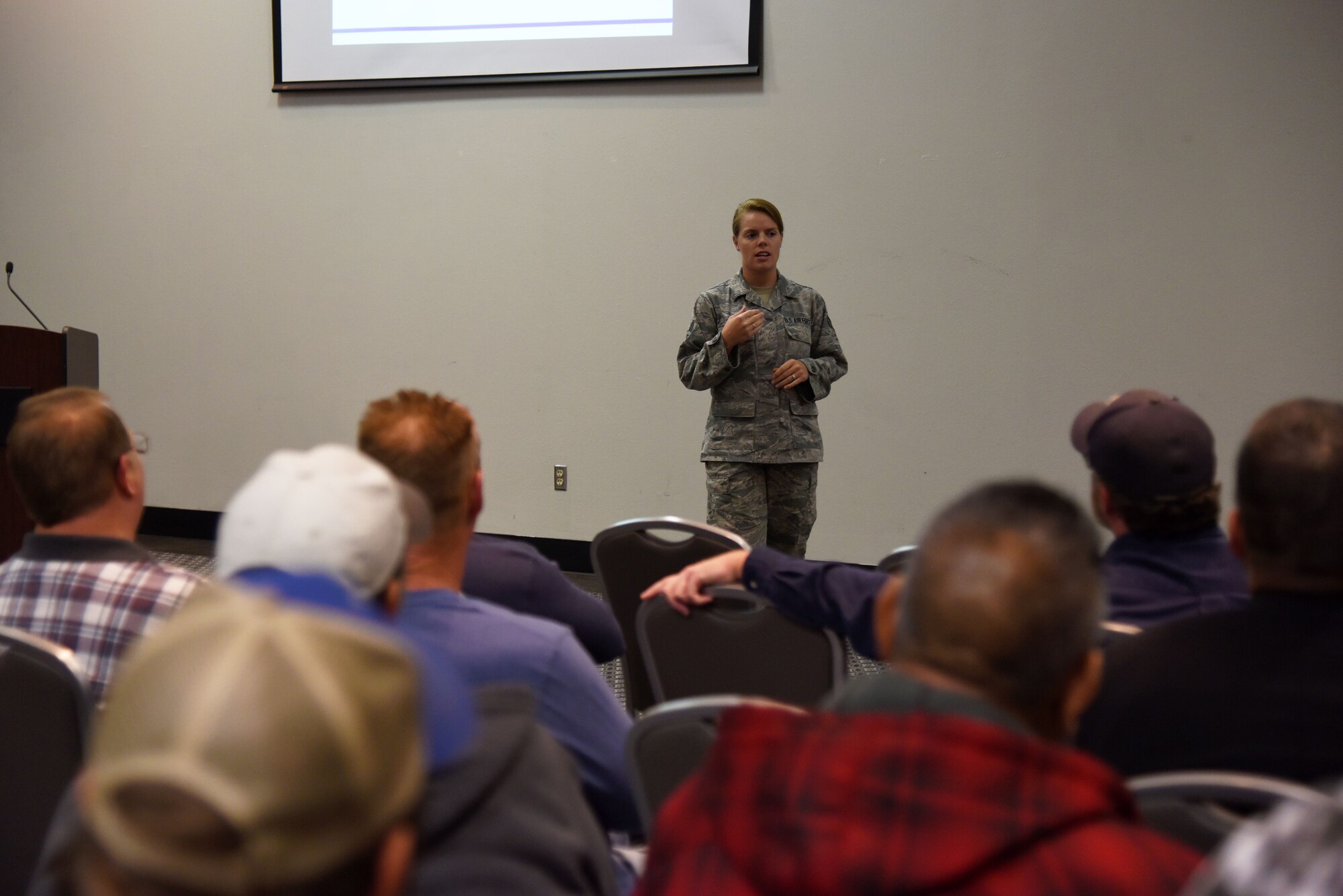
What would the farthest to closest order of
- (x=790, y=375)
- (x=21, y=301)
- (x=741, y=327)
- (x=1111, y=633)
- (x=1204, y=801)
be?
1. (x=21, y=301)
2. (x=790, y=375)
3. (x=741, y=327)
4. (x=1111, y=633)
5. (x=1204, y=801)

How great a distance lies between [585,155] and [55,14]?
2.85 m

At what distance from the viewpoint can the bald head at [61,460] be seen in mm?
1637

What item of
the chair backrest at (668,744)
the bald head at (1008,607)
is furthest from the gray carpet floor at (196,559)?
the bald head at (1008,607)

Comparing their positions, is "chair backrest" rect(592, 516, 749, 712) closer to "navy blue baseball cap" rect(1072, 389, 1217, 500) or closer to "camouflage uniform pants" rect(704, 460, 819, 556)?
"navy blue baseball cap" rect(1072, 389, 1217, 500)

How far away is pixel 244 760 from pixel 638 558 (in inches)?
66.6

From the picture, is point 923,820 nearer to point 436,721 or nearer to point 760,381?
point 436,721

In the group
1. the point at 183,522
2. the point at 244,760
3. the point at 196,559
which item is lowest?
the point at 196,559

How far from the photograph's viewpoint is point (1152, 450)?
1562 mm

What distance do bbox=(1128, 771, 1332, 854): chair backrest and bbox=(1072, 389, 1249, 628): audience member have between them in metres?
0.62

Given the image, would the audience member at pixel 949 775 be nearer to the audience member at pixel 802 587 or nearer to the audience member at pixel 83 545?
the audience member at pixel 802 587

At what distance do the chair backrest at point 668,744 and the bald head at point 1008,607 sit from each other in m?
0.36

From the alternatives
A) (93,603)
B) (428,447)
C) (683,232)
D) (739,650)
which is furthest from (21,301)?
(739,650)

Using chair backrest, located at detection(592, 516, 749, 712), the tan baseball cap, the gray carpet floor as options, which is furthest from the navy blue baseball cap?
the gray carpet floor

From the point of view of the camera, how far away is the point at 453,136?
4.75m
